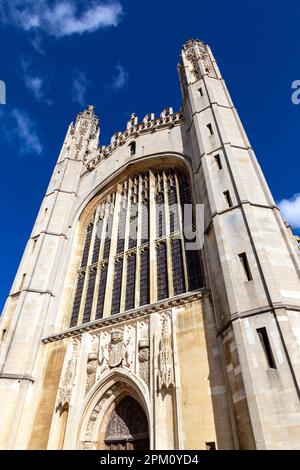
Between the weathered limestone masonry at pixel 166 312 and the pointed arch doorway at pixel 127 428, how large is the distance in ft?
0.10

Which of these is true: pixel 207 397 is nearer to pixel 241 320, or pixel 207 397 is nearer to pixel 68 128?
pixel 241 320

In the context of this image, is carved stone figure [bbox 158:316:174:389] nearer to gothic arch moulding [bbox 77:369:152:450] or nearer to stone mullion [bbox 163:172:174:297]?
gothic arch moulding [bbox 77:369:152:450]

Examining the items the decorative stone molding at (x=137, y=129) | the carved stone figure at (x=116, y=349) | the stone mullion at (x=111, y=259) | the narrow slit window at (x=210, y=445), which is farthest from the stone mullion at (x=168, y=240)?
the narrow slit window at (x=210, y=445)

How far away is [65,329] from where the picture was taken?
1177 centimetres

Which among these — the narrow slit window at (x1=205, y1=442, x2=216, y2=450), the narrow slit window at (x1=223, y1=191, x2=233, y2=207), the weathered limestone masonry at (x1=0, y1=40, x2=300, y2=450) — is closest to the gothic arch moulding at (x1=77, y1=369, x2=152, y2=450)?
the weathered limestone masonry at (x1=0, y1=40, x2=300, y2=450)

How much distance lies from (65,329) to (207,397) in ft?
19.9

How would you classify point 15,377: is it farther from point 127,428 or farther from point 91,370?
point 127,428

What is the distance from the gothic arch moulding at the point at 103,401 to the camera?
8.55 metres

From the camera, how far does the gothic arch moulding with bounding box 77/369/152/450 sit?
8547 mm

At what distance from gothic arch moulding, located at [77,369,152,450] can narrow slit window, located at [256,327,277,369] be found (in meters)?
3.24

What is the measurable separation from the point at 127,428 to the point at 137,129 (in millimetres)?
14856

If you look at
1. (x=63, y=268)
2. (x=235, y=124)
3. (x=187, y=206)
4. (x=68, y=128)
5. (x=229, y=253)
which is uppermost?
(x=68, y=128)
